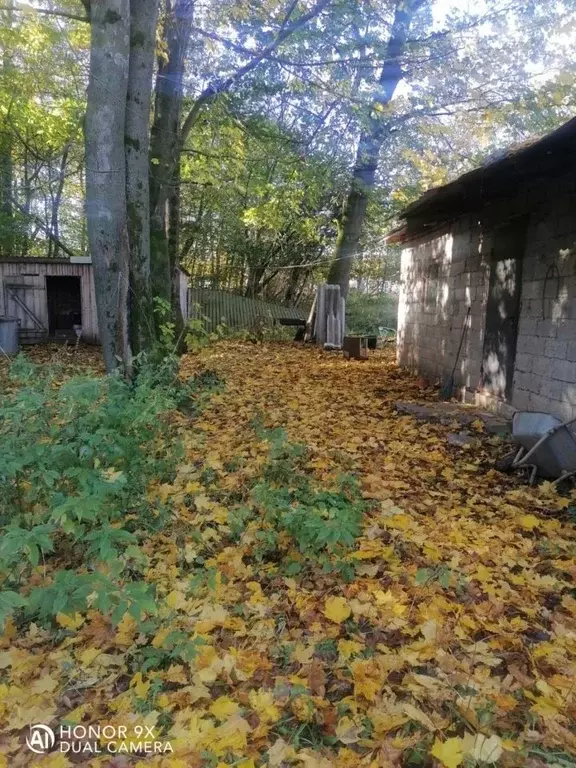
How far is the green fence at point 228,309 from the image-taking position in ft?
54.1

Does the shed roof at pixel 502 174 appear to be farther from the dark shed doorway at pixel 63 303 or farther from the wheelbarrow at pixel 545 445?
the dark shed doorway at pixel 63 303

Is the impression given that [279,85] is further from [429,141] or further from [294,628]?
[294,628]

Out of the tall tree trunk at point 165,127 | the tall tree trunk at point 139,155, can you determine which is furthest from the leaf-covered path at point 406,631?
the tall tree trunk at point 165,127

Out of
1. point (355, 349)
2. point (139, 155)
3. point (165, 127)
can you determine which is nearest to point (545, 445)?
point (139, 155)

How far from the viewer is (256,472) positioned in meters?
4.25

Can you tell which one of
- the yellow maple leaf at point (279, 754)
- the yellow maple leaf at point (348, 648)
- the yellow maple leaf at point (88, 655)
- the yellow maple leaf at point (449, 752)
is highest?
the yellow maple leaf at point (449, 752)

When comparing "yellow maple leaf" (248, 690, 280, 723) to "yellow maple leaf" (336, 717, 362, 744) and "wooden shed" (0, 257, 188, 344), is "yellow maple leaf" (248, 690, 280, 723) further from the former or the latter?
"wooden shed" (0, 257, 188, 344)

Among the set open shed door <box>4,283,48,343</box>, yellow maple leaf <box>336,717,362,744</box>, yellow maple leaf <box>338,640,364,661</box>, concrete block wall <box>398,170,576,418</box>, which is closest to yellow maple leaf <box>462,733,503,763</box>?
yellow maple leaf <box>336,717,362,744</box>

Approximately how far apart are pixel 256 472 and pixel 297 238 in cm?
1716

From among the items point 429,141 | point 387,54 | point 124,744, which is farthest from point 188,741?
point 429,141

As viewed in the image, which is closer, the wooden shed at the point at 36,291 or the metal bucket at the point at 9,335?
the metal bucket at the point at 9,335

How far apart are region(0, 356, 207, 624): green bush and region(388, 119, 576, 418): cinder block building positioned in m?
3.93

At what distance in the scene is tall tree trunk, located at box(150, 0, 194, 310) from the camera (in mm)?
7066
